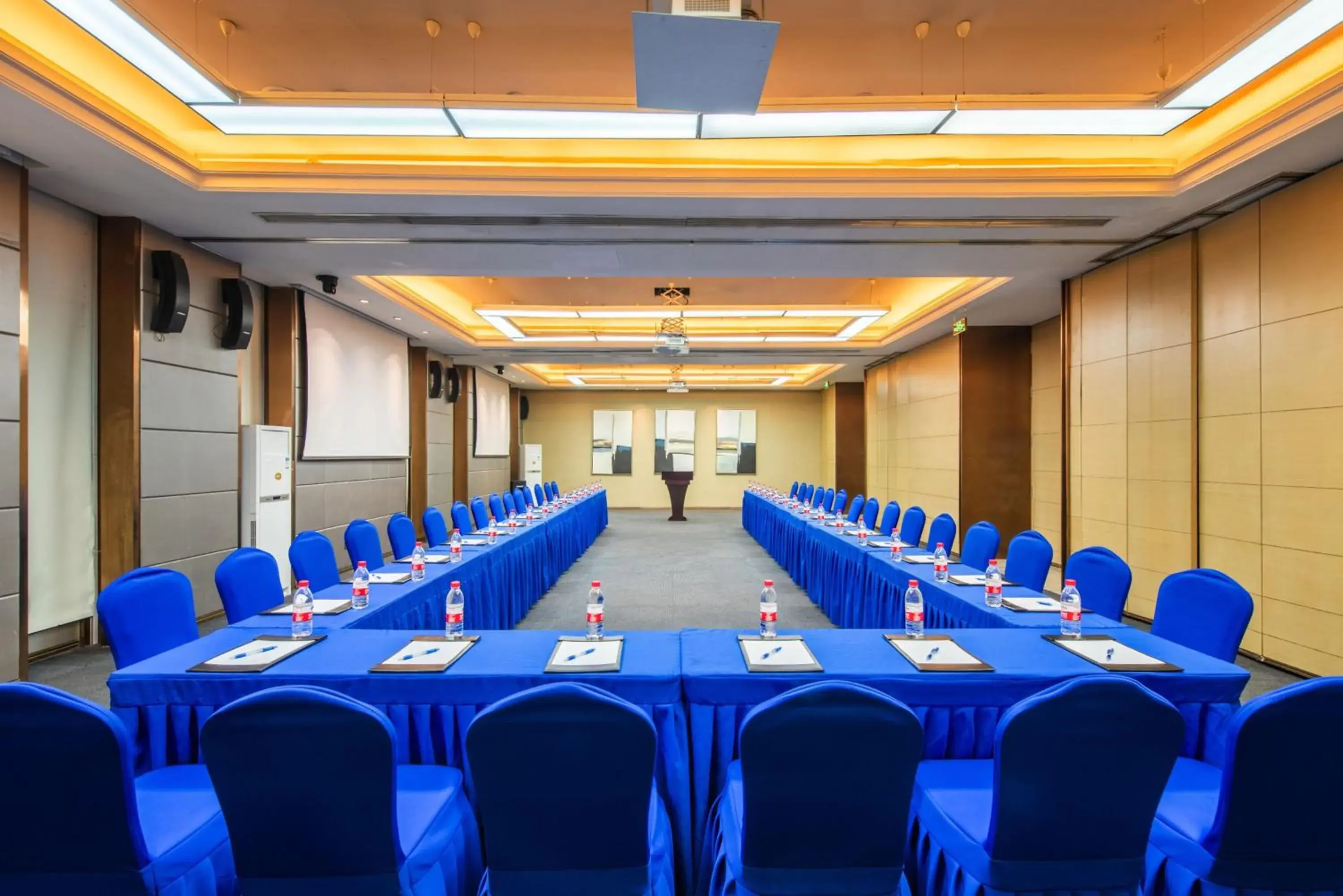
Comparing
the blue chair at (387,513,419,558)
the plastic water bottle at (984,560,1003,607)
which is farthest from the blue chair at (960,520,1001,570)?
the blue chair at (387,513,419,558)

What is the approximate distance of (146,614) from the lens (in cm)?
291

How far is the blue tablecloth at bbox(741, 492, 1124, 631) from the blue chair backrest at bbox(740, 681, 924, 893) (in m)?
1.71

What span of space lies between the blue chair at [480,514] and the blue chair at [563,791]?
5.92 metres

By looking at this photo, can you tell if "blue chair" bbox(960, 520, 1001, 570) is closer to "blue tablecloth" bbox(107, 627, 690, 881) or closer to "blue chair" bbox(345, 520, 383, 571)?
"blue tablecloth" bbox(107, 627, 690, 881)

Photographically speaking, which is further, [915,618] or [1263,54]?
[1263,54]

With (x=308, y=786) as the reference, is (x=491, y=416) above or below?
above

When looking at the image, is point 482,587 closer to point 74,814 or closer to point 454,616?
point 454,616

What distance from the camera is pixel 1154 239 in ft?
19.6

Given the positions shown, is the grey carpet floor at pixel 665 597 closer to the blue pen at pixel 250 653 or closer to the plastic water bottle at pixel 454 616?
the blue pen at pixel 250 653

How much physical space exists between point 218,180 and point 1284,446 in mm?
7618

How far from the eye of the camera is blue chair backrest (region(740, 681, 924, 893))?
1604 mm

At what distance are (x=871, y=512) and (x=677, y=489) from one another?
288 inches

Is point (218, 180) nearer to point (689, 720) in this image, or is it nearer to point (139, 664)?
point (139, 664)

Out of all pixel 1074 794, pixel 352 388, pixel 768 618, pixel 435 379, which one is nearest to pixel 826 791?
pixel 1074 794
